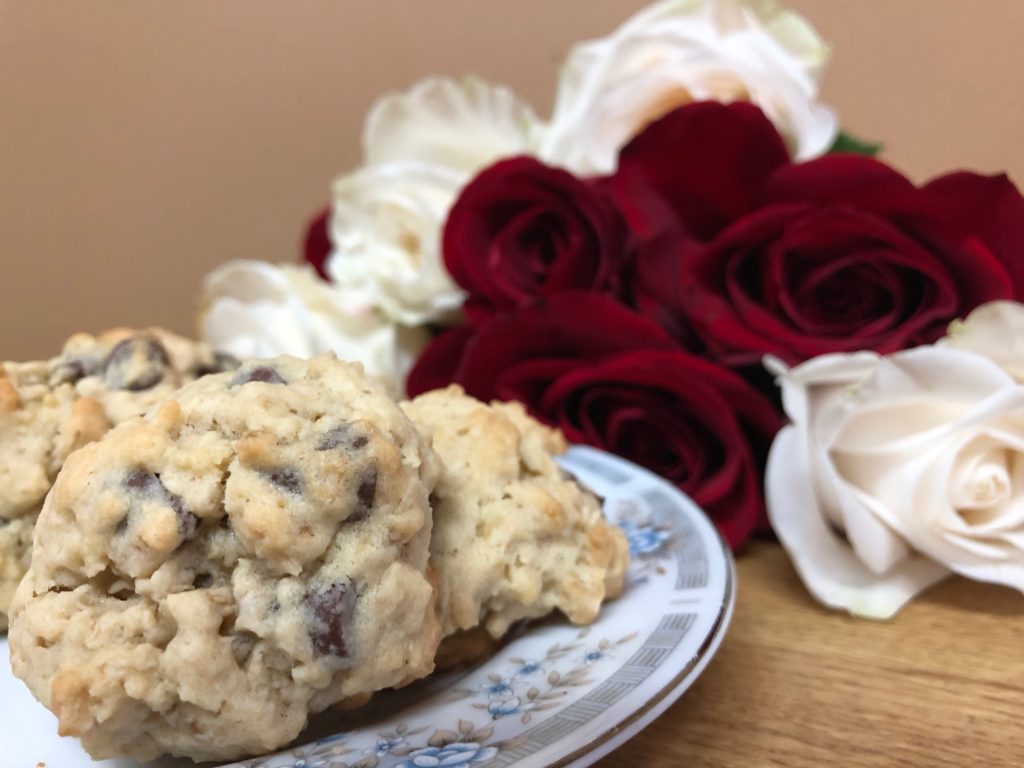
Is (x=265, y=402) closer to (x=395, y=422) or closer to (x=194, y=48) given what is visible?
(x=395, y=422)

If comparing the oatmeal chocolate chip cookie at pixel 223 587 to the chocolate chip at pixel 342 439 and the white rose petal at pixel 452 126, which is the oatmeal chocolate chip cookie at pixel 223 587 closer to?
the chocolate chip at pixel 342 439

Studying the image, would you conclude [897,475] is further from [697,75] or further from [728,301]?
[697,75]

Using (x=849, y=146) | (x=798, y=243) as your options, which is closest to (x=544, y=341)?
(x=798, y=243)

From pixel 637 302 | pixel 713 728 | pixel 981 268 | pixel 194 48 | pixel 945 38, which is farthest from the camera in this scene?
pixel 194 48

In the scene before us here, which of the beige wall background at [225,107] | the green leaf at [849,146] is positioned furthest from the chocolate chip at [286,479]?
the beige wall background at [225,107]

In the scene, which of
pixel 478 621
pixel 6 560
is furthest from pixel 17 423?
pixel 478 621
